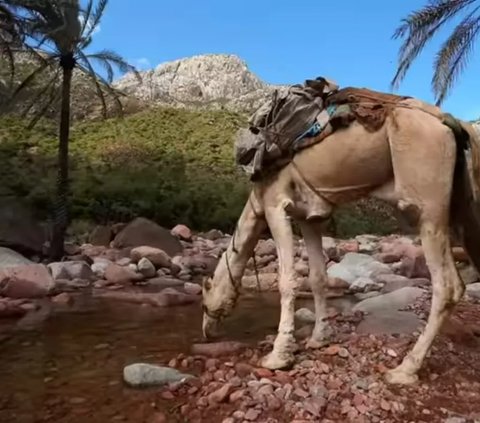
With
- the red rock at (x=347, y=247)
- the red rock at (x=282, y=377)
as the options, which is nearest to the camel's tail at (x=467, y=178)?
the red rock at (x=282, y=377)

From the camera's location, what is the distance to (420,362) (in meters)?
5.66

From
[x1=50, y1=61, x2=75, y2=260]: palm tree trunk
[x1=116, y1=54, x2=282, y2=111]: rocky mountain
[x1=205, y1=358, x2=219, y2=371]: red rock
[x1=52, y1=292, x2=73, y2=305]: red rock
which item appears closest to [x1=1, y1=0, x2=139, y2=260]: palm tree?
[x1=50, y1=61, x2=75, y2=260]: palm tree trunk

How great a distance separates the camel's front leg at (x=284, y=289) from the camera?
19.9 feet

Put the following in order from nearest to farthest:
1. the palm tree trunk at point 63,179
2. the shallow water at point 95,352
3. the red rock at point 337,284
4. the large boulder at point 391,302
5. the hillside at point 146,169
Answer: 1. the shallow water at point 95,352
2. the large boulder at point 391,302
3. the red rock at point 337,284
4. the palm tree trunk at point 63,179
5. the hillside at point 146,169

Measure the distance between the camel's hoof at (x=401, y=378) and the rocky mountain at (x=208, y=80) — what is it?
6407 cm

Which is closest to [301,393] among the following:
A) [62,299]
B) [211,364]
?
[211,364]

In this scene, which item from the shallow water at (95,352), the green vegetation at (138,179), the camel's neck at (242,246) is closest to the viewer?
the shallow water at (95,352)

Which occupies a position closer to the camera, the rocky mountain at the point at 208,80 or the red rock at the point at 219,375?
the red rock at the point at 219,375

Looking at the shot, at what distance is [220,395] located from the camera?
541cm

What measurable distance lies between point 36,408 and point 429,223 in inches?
140

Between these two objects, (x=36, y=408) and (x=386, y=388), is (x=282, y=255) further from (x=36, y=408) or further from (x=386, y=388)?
(x=36, y=408)

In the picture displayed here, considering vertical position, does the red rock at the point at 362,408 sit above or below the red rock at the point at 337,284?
below

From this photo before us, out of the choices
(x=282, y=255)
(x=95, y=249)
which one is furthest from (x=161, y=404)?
(x=95, y=249)

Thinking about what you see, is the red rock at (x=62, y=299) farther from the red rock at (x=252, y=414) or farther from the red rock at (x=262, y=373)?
the red rock at (x=252, y=414)
